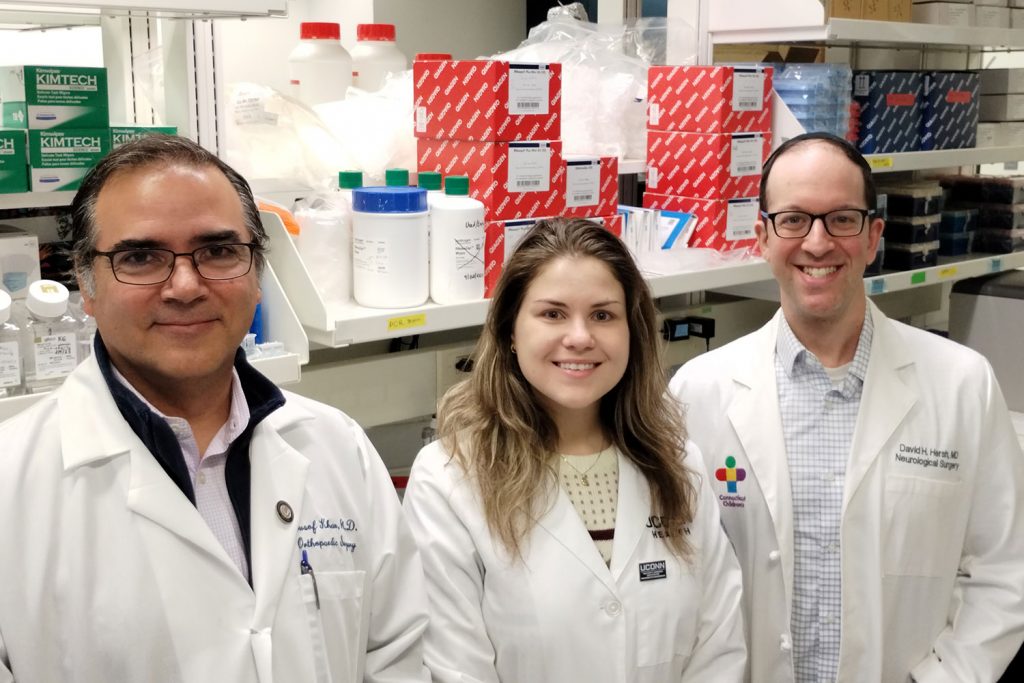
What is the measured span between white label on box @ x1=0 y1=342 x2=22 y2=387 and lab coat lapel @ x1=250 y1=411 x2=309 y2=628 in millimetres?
467

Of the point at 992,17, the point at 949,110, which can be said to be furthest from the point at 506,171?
the point at 992,17

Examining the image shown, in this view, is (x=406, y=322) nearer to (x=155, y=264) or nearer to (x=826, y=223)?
(x=826, y=223)

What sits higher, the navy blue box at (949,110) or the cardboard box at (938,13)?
the cardboard box at (938,13)

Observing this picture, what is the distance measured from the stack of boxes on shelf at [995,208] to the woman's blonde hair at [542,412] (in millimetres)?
2262

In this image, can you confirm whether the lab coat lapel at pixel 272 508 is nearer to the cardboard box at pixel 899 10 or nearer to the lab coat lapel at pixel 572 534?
the lab coat lapel at pixel 572 534

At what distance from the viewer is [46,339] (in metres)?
1.72

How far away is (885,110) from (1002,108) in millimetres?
797

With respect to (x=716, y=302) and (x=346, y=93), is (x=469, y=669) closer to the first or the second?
(x=346, y=93)

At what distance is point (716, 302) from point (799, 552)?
5.43 feet

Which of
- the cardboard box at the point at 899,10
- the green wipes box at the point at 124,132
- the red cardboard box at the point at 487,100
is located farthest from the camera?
the cardboard box at the point at 899,10

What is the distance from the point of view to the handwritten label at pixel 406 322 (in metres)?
2.16

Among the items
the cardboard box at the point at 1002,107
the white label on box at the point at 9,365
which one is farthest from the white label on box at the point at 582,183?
the cardboard box at the point at 1002,107

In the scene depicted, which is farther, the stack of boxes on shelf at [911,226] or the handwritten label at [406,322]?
the stack of boxes on shelf at [911,226]

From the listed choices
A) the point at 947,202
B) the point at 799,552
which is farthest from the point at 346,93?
the point at 947,202
